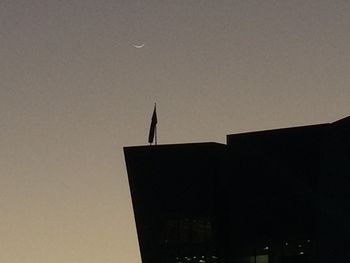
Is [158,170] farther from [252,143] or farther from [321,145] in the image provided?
[321,145]

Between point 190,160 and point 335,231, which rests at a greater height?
point 190,160

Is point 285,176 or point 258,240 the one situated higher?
point 285,176

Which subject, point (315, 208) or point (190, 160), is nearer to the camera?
point (315, 208)

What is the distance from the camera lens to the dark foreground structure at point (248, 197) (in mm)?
50938

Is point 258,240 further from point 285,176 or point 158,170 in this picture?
point 158,170

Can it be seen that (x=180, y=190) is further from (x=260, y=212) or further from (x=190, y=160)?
(x=260, y=212)

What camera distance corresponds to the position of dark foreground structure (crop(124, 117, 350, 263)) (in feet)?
167

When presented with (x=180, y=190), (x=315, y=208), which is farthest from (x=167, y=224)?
(x=315, y=208)

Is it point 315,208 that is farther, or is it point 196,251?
point 196,251

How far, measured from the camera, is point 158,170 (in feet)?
182

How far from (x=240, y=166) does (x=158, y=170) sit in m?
5.76

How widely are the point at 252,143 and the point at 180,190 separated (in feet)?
19.3

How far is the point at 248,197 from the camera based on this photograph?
53.3 m

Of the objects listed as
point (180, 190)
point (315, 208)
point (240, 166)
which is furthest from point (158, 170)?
point (315, 208)
